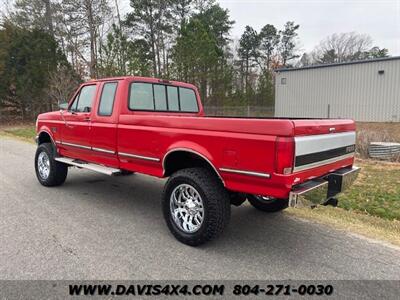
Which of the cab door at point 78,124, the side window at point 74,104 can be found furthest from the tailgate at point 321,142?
the side window at point 74,104

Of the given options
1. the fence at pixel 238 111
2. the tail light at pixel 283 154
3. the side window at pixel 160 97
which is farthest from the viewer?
the fence at pixel 238 111

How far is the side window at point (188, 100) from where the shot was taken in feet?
19.2

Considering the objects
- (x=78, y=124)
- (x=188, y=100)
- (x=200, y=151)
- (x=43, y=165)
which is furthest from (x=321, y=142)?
(x=43, y=165)

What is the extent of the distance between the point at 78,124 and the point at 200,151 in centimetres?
291

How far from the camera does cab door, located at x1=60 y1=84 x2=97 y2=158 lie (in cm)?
553

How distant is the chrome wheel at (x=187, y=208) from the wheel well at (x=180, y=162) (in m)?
0.36

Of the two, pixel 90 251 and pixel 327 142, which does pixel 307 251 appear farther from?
pixel 90 251

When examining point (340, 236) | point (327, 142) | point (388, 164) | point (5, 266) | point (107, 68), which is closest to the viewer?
point (5, 266)

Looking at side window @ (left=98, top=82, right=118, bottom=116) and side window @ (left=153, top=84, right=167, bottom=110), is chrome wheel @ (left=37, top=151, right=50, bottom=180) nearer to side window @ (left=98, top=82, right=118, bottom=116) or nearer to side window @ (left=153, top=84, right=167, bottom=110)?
side window @ (left=98, top=82, right=118, bottom=116)

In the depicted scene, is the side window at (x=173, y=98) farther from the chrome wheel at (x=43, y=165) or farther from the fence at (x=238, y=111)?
the fence at (x=238, y=111)

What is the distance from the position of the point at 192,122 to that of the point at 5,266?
246 cm

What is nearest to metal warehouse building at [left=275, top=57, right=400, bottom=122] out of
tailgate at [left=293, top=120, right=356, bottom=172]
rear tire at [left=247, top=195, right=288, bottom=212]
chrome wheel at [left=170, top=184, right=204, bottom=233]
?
rear tire at [left=247, top=195, right=288, bottom=212]

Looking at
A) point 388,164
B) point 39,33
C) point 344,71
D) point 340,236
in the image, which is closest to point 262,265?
point 340,236

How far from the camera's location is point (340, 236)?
167 inches
